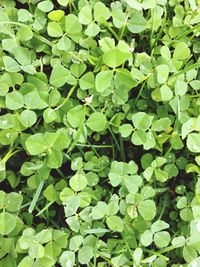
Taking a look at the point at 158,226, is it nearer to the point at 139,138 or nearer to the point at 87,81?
the point at 139,138

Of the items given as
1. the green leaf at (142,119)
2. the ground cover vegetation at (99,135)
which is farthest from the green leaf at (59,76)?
the green leaf at (142,119)

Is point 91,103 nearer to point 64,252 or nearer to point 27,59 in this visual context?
point 27,59

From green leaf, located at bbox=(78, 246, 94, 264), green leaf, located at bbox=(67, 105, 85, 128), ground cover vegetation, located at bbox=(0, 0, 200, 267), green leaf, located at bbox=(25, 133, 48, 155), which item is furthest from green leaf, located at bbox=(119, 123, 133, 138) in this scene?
green leaf, located at bbox=(78, 246, 94, 264)

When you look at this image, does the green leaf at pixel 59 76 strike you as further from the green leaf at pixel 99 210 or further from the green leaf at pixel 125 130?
the green leaf at pixel 99 210

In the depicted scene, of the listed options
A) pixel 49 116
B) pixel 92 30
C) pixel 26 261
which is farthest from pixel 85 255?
pixel 92 30

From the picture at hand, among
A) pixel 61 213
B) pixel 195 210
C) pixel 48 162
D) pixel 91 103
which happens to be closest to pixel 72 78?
pixel 91 103

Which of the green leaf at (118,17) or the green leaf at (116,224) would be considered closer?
A: the green leaf at (116,224)
